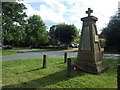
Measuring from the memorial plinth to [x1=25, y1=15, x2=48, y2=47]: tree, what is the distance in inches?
1238

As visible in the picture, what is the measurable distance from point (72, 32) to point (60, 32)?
3.49 metres

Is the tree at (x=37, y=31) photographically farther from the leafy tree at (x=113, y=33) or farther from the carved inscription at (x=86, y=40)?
the carved inscription at (x=86, y=40)

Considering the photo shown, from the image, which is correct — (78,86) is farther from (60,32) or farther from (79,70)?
(60,32)

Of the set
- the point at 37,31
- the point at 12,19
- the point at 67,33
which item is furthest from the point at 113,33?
the point at 37,31

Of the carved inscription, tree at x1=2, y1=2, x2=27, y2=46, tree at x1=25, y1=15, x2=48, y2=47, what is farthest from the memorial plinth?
tree at x1=25, y1=15, x2=48, y2=47

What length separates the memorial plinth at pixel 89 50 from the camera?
5.87 m

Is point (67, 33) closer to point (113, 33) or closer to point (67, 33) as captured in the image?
point (67, 33)

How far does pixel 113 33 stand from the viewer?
21281 millimetres

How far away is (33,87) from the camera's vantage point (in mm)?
3725

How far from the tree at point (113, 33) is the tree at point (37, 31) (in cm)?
2218

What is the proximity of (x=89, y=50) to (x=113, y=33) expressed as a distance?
59.5 feet

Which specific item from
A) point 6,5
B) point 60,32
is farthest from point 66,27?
point 6,5

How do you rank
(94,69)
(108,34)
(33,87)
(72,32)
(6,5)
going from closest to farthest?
(33,87) < (94,69) < (6,5) < (108,34) < (72,32)

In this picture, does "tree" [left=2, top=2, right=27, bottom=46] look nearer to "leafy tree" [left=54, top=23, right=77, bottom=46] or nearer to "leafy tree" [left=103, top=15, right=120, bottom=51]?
"leafy tree" [left=54, top=23, right=77, bottom=46]
